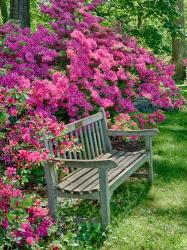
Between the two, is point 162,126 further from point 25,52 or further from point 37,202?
point 37,202

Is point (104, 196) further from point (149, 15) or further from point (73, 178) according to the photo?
point (149, 15)

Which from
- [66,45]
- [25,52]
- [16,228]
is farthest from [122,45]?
[16,228]

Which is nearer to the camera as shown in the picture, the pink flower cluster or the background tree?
the pink flower cluster

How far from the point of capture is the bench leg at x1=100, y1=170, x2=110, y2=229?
4.58 meters

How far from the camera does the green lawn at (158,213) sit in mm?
4574

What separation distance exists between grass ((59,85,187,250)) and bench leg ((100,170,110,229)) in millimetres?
112

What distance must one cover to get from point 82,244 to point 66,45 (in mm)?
3481

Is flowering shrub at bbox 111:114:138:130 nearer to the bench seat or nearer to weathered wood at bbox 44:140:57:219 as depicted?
the bench seat

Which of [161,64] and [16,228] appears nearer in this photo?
[16,228]

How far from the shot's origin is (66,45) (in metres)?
7.00

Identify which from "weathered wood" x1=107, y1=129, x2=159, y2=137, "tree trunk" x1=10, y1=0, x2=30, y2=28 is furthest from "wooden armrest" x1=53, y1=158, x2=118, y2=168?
"tree trunk" x1=10, y1=0, x2=30, y2=28

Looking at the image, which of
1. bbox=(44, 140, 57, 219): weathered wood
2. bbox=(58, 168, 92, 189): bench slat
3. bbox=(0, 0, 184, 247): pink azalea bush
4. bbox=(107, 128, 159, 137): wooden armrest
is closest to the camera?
bbox=(0, 0, 184, 247): pink azalea bush

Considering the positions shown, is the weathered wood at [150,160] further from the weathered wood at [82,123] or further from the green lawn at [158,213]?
the weathered wood at [82,123]

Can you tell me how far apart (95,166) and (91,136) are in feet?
4.78
